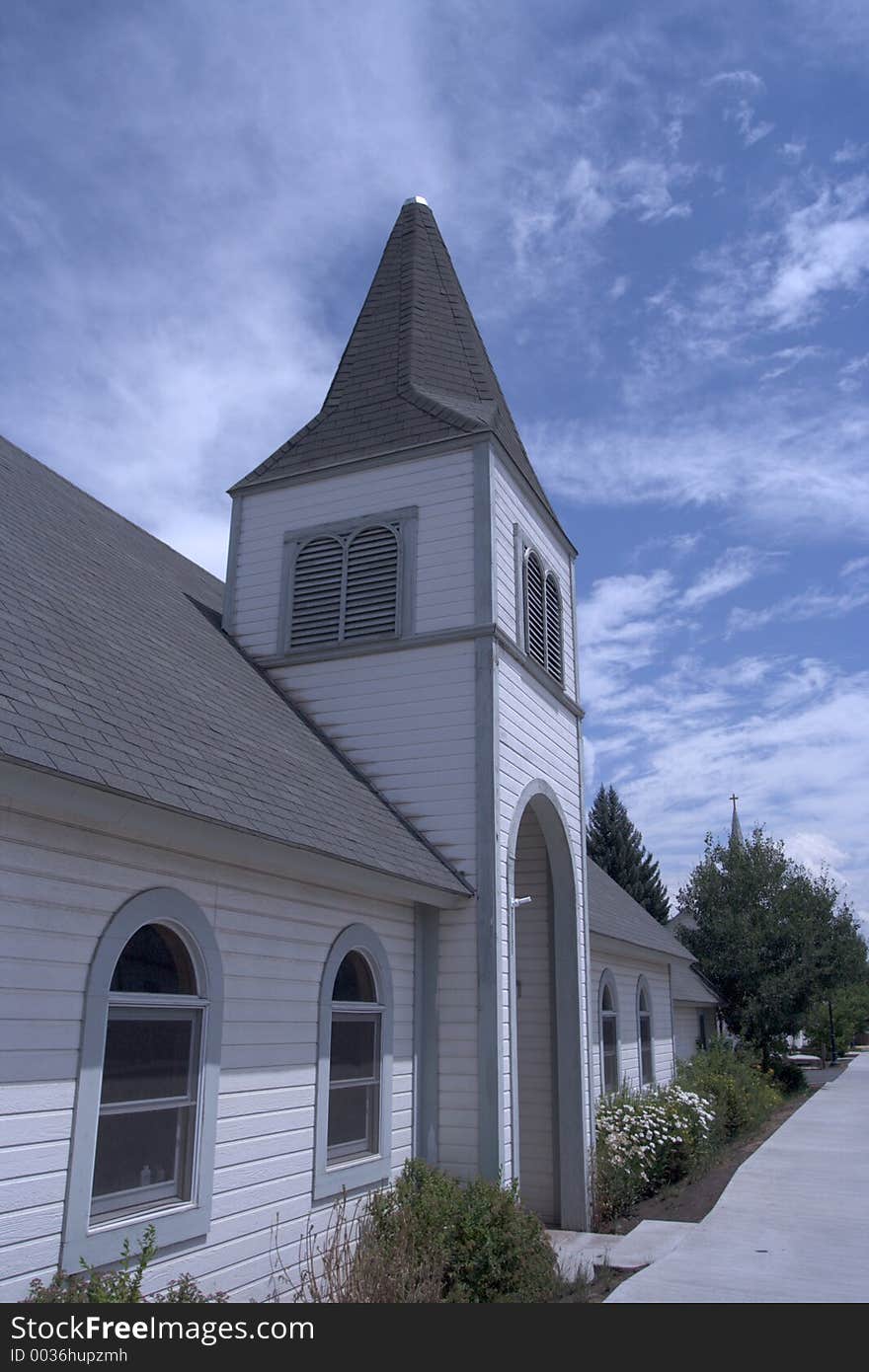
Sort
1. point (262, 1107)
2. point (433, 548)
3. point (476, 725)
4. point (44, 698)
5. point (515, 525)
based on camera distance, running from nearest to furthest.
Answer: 1. point (44, 698)
2. point (262, 1107)
3. point (476, 725)
4. point (433, 548)
5. point (515, 525)

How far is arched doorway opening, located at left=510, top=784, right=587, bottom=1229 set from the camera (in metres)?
11.4

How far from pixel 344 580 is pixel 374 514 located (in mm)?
869

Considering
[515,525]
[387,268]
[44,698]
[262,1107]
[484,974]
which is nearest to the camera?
[44,698]

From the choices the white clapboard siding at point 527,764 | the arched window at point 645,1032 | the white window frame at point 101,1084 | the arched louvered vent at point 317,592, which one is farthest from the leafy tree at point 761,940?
the white window frame at point 101,1084

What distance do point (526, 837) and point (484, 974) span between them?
372 cm

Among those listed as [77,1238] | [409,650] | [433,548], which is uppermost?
[433,548]

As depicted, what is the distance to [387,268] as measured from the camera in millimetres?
15234

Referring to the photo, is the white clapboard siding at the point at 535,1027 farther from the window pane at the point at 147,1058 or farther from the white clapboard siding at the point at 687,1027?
the white clapboard siding at the point at 687,1027

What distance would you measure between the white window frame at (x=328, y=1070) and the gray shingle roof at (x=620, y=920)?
7070 mm

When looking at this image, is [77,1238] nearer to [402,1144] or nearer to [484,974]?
[402,1144]

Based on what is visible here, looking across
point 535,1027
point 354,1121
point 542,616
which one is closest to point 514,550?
point 542,616

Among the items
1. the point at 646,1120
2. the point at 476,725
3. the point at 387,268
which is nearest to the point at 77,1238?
the point at 476,725

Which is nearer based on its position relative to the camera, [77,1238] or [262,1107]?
[77,1238]

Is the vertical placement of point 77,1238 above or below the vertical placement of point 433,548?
below
